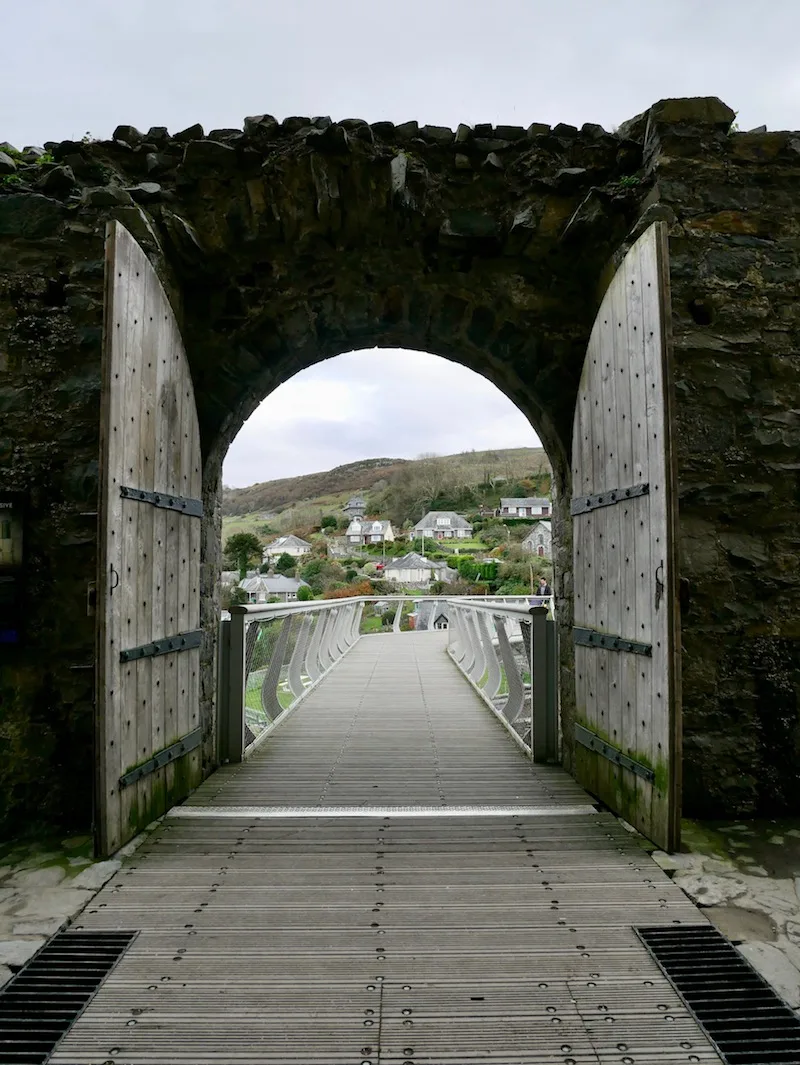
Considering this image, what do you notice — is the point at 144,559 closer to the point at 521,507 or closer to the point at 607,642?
the point at 607,642

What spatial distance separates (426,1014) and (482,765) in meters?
2.40

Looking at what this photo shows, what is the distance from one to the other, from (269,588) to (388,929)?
2379 cm

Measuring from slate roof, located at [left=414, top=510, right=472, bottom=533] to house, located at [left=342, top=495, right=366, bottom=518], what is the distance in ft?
16.5

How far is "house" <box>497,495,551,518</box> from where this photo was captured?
49312mm

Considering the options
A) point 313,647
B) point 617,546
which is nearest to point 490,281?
point 617,546

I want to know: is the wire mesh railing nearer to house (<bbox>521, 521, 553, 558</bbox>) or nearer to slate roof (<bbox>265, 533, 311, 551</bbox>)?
house (<bbox>521, 521, 553, 558</bbox>)

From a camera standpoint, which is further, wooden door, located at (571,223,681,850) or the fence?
the fence

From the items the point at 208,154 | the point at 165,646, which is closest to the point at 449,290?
the point at 208,154

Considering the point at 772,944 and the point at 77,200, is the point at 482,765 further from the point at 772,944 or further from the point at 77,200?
the point at 77,200

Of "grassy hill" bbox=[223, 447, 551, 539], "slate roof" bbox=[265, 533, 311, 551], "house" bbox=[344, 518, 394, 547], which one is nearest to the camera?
"slate roof" bbox=[265, 533, 311, 551]

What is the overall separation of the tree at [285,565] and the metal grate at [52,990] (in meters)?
30.3

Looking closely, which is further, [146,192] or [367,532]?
[367,532]

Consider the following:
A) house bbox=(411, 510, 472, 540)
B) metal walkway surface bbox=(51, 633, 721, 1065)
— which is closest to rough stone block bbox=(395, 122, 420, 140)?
metal walkway surface bbox=(51, 633, 721, 1065)

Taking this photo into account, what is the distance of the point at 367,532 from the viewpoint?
46844mm
